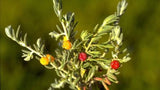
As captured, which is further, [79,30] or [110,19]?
[79,30]

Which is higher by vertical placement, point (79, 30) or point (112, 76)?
point (79, 30)

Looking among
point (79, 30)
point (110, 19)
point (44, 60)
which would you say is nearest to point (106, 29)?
point (110, 19)

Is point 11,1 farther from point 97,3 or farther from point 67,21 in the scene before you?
point 67,21

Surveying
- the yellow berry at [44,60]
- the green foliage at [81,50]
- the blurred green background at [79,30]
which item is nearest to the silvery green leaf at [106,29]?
the green foliage at [81,50]

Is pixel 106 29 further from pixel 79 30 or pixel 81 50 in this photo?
pixel 79 30

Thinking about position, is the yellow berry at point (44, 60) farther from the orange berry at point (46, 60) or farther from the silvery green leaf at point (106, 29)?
the silvery green leaf at point (106, 29)

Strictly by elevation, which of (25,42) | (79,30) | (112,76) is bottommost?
(112,76)

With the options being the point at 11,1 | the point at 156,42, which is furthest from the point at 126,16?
the point at 11,1
